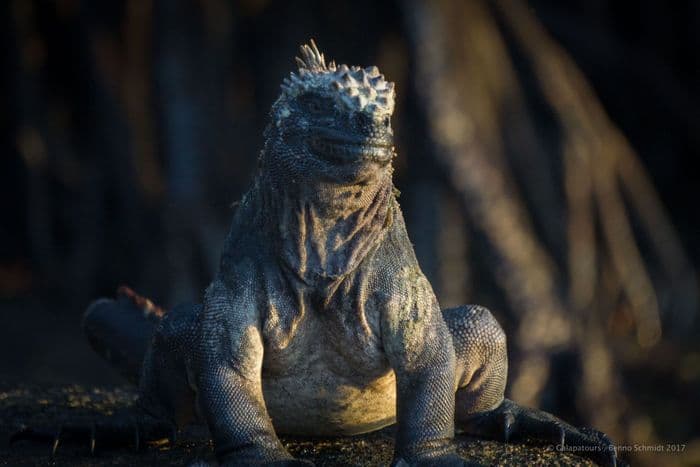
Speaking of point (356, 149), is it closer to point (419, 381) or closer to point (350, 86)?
point (350, 86)

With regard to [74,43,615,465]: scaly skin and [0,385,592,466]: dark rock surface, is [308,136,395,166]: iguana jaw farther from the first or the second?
[0,385,592,466]: dark rock surface

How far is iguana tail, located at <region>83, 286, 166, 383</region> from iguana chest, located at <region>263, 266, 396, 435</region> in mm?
1387

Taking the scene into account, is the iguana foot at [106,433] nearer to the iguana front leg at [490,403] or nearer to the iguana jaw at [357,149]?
the iguana front leg at [490,403]

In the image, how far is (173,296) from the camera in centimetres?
1337

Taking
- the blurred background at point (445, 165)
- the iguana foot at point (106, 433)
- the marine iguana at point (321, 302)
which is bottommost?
the iguana foot at point (106, 433)

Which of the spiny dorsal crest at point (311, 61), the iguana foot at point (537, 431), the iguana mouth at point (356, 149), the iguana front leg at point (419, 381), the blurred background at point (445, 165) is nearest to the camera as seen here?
the iguana mouth at point (356, 149)

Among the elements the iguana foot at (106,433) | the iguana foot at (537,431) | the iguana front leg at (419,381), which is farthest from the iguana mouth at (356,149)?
the iguana foot at (106,433)

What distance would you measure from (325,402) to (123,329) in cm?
170

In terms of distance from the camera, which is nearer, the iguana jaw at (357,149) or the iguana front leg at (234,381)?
the iguana jaw at (357,149)

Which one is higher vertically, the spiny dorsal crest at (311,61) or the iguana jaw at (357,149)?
the spiny dorsal crest at (311,61)

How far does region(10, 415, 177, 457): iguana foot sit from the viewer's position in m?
5.64

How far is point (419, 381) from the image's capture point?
5.11 meters

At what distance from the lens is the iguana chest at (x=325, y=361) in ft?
16.7

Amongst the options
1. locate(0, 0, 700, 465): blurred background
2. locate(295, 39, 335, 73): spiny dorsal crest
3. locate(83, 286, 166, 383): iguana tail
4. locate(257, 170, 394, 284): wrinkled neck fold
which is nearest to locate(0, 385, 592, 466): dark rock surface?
locate(83, 286, 166, 383): iguana tail
